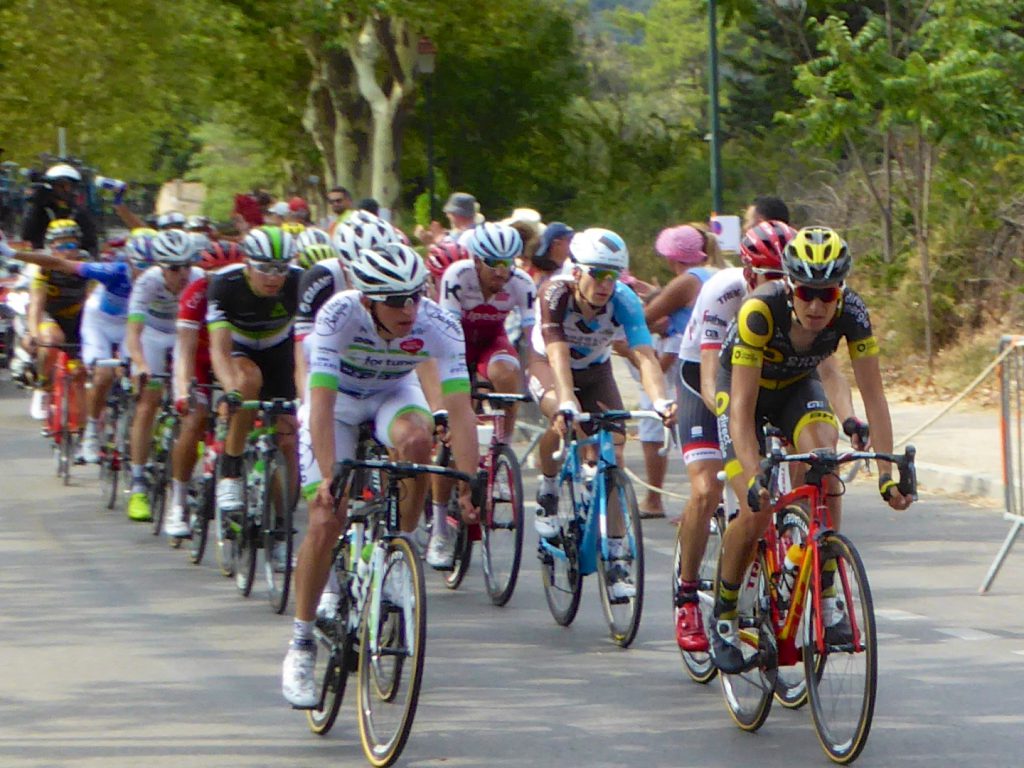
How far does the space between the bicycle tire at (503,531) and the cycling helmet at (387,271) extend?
2.98 meters

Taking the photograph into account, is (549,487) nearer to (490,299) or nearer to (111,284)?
(490,299)

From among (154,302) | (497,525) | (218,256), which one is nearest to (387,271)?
(497,525)

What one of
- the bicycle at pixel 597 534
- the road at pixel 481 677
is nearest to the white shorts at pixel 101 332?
the road at pixel 481 677

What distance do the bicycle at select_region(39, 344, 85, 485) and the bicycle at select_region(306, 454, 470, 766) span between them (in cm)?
815

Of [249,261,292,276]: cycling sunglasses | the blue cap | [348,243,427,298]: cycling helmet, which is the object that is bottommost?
[348,243,427,298]: cycling helmet

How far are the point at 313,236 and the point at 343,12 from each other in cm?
2924

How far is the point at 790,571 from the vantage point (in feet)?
23.0

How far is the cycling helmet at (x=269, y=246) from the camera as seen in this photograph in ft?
35.2

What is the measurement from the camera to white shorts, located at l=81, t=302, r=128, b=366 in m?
14.9

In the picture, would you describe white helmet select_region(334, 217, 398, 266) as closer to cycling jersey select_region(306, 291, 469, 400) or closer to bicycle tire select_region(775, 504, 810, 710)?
cycling jersey select_region(306, 291, 469, 400)

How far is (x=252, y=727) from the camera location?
7605 mm

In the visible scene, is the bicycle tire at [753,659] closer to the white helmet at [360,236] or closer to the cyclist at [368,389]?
the cyclist at [368,389]

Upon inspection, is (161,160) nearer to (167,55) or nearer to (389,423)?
(167,55)

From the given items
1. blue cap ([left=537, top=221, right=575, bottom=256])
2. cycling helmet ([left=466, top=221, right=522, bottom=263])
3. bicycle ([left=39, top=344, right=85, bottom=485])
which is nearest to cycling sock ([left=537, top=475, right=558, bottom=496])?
cycling helmet ([left=466, top=221, right=522, bottom=263])
